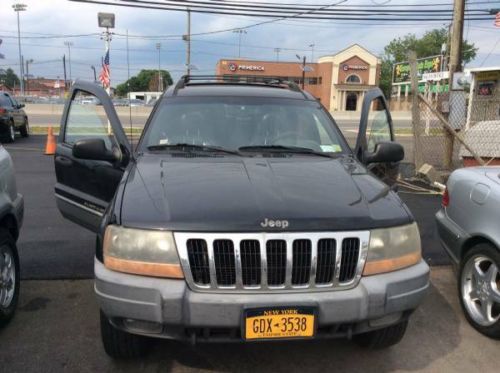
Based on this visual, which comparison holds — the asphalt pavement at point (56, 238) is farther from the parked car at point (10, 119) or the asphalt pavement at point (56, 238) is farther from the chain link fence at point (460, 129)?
the parked car at point (10, 119)

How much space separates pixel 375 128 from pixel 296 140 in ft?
7.58

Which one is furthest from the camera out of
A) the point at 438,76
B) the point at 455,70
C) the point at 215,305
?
the point at 438,76

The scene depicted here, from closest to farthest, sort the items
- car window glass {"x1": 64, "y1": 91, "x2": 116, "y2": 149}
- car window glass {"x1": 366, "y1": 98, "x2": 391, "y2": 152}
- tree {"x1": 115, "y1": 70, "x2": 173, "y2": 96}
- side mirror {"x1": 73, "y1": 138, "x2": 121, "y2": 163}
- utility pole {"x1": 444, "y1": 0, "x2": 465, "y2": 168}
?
1. side mirror {"x1": 73, "y1": 138, "x2": 121, "y2": 163}
2. car window glass {"x1": 64, "y1": 91, "x2": 116, "y2": 149}
3. car window glass {"x1": 366, "y1": 98, "x2": 391, "y2": 152}
4. utility pole {"x1": 444, "y1": 0, "x2": 465, "y2": 168}
5. tree {"x1": 115, "y1": 70, "x2": 173, "y2": 96}

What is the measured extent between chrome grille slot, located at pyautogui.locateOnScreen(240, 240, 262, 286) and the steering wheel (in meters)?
1.56

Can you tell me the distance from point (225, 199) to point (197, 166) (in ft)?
2.16

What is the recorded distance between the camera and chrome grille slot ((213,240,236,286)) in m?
2.62

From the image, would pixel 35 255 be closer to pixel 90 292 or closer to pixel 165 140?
pixel 90 292

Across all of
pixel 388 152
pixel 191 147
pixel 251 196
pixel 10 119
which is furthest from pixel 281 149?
pixel 10 119

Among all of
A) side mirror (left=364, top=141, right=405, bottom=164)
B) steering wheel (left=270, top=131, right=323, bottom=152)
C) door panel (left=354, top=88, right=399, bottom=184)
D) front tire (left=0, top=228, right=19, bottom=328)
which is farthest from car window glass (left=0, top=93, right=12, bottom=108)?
side mirror (left=364, top=141, right=405, bottom=164)

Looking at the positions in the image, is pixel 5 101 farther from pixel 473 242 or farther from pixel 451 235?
pixel 473 242

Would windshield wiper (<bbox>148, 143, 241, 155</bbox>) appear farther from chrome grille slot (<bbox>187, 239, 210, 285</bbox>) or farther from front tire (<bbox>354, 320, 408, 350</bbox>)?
front tire (<bbox>354, 320, 408, 350</bbox>)

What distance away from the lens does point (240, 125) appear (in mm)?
4117

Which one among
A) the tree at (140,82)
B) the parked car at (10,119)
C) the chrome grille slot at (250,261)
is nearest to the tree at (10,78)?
the tree at (140,82)

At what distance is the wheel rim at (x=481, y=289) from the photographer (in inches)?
142
